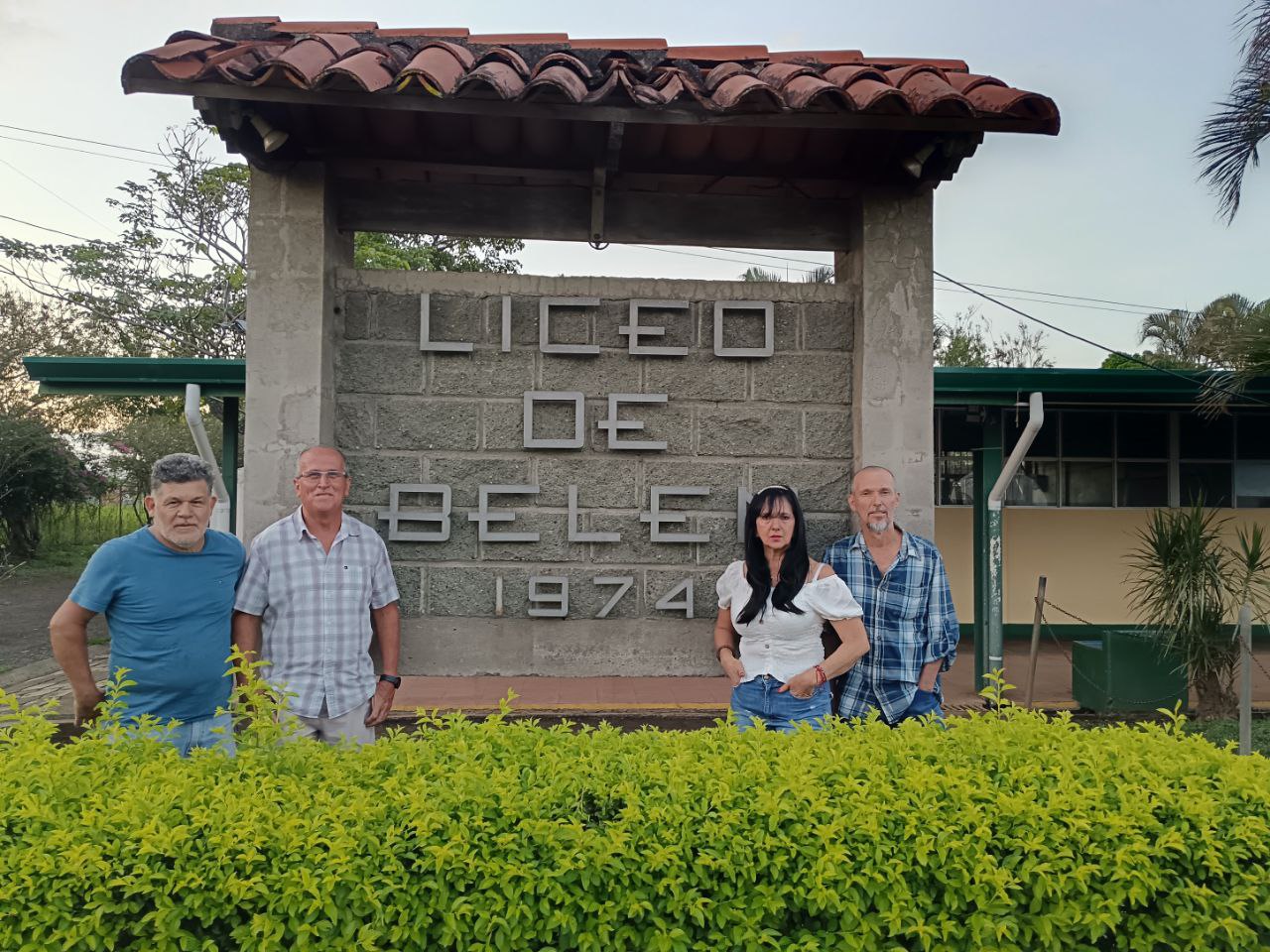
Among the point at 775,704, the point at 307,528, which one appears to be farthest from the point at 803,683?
the point at 307,528

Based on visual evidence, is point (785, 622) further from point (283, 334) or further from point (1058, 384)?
point (1058, 384)

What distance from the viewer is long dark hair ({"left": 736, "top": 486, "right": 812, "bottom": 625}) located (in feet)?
10.5

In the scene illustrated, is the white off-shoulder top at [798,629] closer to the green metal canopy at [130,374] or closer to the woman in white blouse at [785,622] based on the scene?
the woman in white blouse at [785,622]

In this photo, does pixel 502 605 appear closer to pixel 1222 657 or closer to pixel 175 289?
pixel 1222 657

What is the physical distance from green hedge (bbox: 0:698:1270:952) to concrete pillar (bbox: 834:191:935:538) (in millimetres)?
1763

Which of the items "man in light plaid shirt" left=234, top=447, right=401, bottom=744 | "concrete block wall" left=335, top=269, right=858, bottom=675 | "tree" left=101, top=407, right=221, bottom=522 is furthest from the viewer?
"tree" left=101, top=407, right=221, bottom=522

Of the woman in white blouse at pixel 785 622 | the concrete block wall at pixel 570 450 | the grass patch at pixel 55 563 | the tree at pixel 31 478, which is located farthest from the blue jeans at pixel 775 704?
the tree at pixel 31 478

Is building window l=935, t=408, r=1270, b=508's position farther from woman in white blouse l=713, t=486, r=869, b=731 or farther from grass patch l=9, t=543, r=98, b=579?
grass patch l=9, t=543, r=98, b=579

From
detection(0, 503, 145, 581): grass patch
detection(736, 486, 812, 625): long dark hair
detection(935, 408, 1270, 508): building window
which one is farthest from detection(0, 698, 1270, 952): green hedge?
detection(0, 503, 145, 581): grass patch

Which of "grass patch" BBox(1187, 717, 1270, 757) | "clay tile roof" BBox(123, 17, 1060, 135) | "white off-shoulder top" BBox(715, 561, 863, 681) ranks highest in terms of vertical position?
"clay tile roof" BBox(123, 17, 1060, 135)

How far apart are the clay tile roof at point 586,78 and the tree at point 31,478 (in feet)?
60.2

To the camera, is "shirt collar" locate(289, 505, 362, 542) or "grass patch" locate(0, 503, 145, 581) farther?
"grass patch" locate(0, 503, 145, 581)

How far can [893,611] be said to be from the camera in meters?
3.37

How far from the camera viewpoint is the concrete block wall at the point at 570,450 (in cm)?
376
